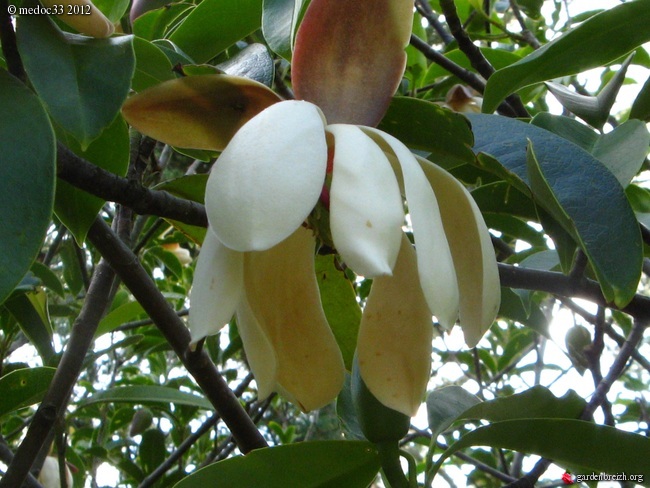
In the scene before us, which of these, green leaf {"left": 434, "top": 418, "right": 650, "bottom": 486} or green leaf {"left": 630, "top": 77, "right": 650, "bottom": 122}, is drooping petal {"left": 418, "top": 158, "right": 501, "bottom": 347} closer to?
green leaf {"left": 434, "top": 418, "right": 650, "bottom": 486}

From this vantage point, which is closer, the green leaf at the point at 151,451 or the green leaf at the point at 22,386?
the green leaf at the point at 22,386

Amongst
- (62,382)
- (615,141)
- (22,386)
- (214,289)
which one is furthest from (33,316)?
(615,141)

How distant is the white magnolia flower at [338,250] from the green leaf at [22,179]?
102mm

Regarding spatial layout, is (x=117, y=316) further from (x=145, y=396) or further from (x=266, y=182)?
(x=266, y=182)

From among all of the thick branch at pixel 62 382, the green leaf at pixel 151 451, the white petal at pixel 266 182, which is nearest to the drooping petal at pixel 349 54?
the white petal at pixel 266 182

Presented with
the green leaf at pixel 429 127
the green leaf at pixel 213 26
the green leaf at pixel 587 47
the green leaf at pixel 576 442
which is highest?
the green leaf at pixel 213 26

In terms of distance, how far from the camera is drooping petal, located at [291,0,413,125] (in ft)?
1.79

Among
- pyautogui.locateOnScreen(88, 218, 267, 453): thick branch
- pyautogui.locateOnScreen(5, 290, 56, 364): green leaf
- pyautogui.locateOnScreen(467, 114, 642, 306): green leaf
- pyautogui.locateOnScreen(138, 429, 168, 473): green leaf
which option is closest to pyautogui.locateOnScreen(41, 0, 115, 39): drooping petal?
pyautogui.locateOnScreen(88, 218, 267, 453): thick branch

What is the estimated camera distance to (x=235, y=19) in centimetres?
79

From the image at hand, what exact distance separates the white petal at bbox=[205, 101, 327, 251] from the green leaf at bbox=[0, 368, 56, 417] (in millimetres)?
604

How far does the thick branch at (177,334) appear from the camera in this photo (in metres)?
0.73

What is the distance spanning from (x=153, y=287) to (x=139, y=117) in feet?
0.95

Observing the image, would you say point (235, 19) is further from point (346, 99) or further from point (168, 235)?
point (168, 235)

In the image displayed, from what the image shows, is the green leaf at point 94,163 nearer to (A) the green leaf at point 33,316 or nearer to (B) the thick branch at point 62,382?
(B) the thick branch at point 62,382
